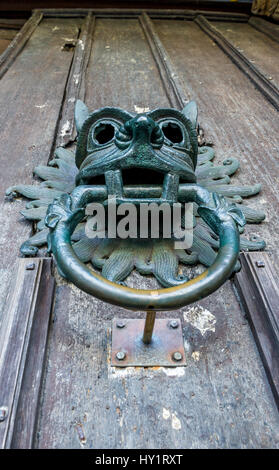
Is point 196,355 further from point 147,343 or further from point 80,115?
point 80,115

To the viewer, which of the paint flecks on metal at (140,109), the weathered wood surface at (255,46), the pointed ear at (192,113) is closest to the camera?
the pointed ear at (192,113)

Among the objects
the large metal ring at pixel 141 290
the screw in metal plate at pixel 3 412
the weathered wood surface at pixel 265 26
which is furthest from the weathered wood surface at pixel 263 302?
the weathered wood surface at pixel 265 26

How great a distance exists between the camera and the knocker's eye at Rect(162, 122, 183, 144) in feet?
2.38

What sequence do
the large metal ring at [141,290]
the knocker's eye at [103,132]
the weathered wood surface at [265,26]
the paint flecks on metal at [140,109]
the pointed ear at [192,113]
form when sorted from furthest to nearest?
the weathered wood surface at [265,26], the paint flecks on metal at [140,109], the pointed ear at [192,113], the knocker's eye at [103,132], the large metal ring at [141,290]

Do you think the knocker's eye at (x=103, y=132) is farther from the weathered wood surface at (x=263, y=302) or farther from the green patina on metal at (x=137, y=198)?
the weathered wood surface at (x=263, y=302)

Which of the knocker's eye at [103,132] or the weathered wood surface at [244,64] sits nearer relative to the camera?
the knocker's eye at [103,132]

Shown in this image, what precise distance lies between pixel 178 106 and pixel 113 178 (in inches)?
26.1

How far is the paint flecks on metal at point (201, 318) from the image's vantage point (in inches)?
23.7

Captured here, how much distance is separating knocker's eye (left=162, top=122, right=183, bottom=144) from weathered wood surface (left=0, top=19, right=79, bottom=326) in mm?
350

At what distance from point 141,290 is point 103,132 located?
43 centimetres

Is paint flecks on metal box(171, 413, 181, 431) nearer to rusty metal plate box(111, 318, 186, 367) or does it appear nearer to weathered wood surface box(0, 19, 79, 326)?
rusty metal plate box(111, 318, 186, 367)

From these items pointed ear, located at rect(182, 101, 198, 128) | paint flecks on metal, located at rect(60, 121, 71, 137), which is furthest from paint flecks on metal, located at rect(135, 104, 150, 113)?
pointed ear, located at rect(182, 101, 198, 128)

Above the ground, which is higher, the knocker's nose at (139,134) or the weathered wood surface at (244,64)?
the weathered wood surface at (244,64)

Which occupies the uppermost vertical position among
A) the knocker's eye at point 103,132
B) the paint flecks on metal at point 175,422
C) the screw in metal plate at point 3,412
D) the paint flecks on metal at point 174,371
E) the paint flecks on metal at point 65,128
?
the knocker's eye at point 103,132
